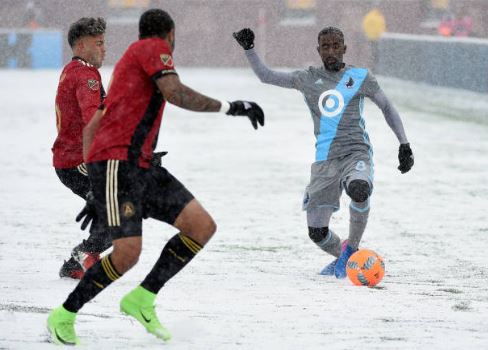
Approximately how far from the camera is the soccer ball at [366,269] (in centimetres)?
748

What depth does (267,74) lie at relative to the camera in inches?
311

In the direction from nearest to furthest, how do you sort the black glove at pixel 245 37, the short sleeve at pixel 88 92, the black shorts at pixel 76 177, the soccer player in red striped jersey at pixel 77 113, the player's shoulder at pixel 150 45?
the player's shoulder at pixel 150 45
the short sleeve at pixel 88 92
the soccer player in red striped jersey at pixel 77 113
the black shorts at pixel 76 177
the black glove at pixel 245 37

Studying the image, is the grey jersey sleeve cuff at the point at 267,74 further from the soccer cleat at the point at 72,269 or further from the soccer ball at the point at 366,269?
the soccer cleat at the point at 72,269

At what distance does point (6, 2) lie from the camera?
42406mm

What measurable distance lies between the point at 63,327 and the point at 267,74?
3.01 metres

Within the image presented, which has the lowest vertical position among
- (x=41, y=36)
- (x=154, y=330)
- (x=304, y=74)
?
(x=41, y=36)

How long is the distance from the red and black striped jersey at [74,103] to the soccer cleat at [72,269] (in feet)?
2.21

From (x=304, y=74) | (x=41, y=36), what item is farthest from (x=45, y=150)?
(x=41, y=36)

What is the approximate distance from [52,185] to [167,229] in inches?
122

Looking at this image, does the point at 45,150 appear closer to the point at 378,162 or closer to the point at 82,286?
the point at 378,162

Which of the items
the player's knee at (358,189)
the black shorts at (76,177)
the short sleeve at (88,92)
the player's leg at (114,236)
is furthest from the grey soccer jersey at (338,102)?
the player's leg at (114,236)

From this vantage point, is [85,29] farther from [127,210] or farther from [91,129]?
[127,210]

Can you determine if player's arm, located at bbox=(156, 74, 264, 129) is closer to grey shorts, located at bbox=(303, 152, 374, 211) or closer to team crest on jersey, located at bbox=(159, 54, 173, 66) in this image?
team crest on jersey, located at bbox=(159, 54, 173, 66)

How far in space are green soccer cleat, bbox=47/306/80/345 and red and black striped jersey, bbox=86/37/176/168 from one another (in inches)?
32.1
